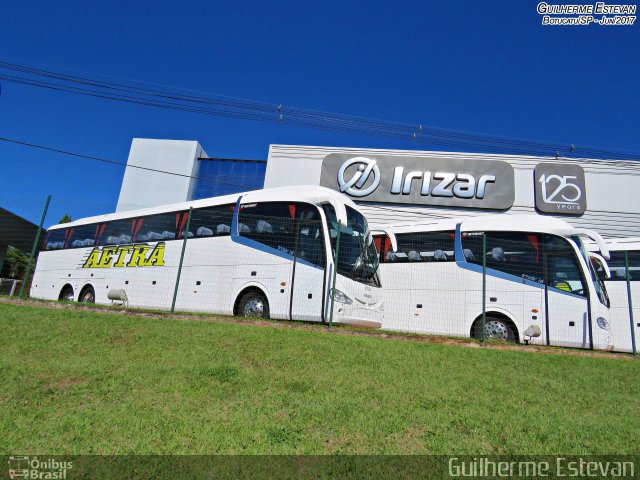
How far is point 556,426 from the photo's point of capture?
3.65 meters

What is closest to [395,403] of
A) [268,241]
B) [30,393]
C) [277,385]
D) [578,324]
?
[277,385]

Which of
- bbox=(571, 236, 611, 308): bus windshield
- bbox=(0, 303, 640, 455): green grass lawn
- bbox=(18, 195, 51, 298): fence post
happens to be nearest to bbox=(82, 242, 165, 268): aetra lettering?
bbox=(18, 195, 51, 298): fence post

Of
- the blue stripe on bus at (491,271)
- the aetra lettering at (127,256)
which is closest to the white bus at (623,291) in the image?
the blue stripe on bus at (491,271)

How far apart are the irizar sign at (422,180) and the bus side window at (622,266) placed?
718 centimetres

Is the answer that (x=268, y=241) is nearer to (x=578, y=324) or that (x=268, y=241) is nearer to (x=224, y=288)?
(x=224, y=288)

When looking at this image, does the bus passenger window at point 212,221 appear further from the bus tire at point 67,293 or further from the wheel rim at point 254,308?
the bus tire at point 67,293

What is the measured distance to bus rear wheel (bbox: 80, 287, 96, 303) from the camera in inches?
509

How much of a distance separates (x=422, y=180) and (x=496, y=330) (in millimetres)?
10787

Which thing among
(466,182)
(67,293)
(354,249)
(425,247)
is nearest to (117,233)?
(67,293)

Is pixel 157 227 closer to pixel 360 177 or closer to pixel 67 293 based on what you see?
pixel 67 293

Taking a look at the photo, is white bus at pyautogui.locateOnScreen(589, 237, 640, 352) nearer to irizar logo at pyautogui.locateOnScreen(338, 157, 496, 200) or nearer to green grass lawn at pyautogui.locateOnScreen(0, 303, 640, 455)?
green grass lawn at pyautogui.locateOnScreen(0, 303, 640, 455)

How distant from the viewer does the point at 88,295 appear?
1320 centimetres

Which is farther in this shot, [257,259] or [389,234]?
[389,234]

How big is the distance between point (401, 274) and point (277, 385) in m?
7.81
